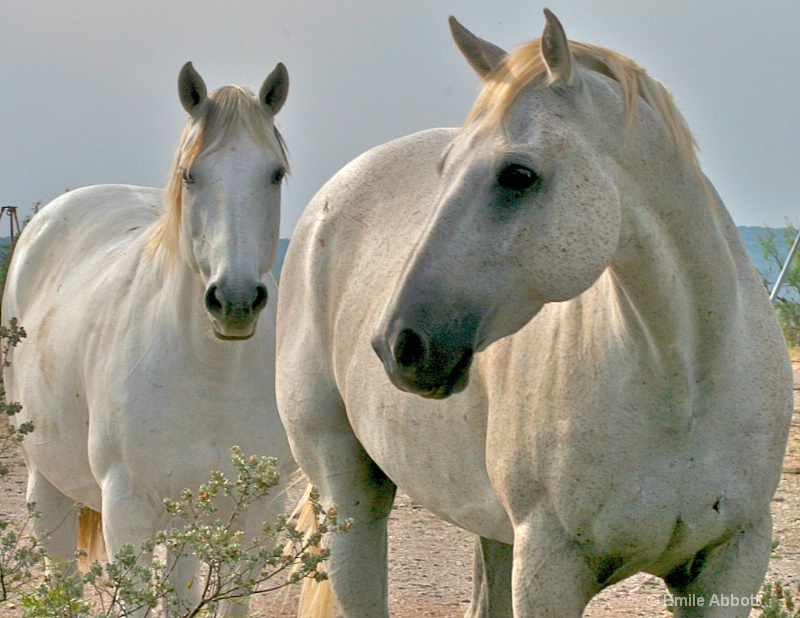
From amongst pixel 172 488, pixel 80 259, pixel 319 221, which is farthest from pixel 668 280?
pixel 80 259

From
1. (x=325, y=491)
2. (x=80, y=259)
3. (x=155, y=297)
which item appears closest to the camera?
(x=325, y=491)

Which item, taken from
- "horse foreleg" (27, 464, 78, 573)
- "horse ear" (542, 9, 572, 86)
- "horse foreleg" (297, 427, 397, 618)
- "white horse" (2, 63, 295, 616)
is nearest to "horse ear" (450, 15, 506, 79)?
"horse ear" (542, 9, 572, 86)

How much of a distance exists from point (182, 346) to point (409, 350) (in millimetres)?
1901

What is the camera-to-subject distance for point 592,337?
7.33 ft

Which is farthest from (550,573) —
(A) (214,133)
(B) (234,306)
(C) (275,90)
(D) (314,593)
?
(C) (275,90)

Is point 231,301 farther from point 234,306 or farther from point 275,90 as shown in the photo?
point 275,90

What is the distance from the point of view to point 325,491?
3258 mm

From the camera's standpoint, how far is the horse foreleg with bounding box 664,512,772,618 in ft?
7.31

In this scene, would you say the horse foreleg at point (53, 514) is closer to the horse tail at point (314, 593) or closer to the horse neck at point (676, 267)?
the horse tail at point (314, 593)

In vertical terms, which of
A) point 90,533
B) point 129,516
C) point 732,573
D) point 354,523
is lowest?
point 732,573

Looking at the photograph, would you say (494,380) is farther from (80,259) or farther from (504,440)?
(80,259)

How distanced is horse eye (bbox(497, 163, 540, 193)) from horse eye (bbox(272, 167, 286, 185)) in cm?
165

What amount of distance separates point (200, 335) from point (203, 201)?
1.53 feet

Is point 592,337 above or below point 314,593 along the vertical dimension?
above
